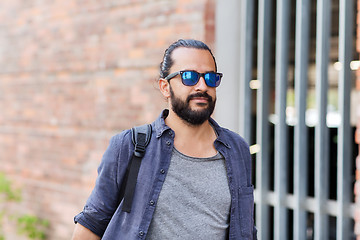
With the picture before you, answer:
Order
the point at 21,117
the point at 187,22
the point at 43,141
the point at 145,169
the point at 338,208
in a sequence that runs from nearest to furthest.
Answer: the point at 145,169 → the point at 338,208 → the point at 187,22 → the point at 43,141 → the point at 21,117

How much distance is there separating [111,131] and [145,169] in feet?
10.2

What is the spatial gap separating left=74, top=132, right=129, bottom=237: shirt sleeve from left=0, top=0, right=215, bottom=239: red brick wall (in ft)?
7.64

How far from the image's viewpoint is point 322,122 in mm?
3436

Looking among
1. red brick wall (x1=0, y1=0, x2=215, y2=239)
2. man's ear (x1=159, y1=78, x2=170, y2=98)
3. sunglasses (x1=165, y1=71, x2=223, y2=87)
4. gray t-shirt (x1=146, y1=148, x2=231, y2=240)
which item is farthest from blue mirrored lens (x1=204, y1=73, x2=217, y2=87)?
red brick wall (x1=0, y1=0, x2=215, y2=239)

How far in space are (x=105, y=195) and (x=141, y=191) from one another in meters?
0.16

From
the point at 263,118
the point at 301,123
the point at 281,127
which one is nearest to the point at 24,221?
the point at 263,118

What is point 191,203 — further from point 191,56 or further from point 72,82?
point 72,82

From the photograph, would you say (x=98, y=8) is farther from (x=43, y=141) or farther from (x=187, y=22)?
(x=43, y=141)

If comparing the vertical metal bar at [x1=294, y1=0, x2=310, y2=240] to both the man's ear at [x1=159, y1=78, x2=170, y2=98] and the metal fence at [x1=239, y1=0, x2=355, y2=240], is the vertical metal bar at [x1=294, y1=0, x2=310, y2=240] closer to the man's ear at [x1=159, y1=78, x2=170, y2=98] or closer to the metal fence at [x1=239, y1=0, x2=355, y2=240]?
the metal fence at [x1=239, y1=0, x2=355, y2=240]

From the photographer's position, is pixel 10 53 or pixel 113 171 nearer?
pixel 113 171

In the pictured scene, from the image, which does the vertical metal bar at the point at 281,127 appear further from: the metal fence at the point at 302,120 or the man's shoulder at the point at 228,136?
the man's shoulder at the point at 228,136

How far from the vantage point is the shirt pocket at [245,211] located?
78.4 inches

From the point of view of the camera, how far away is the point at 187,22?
4.24 metres

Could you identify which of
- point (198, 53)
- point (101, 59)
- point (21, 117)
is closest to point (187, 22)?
point (101, 59)
